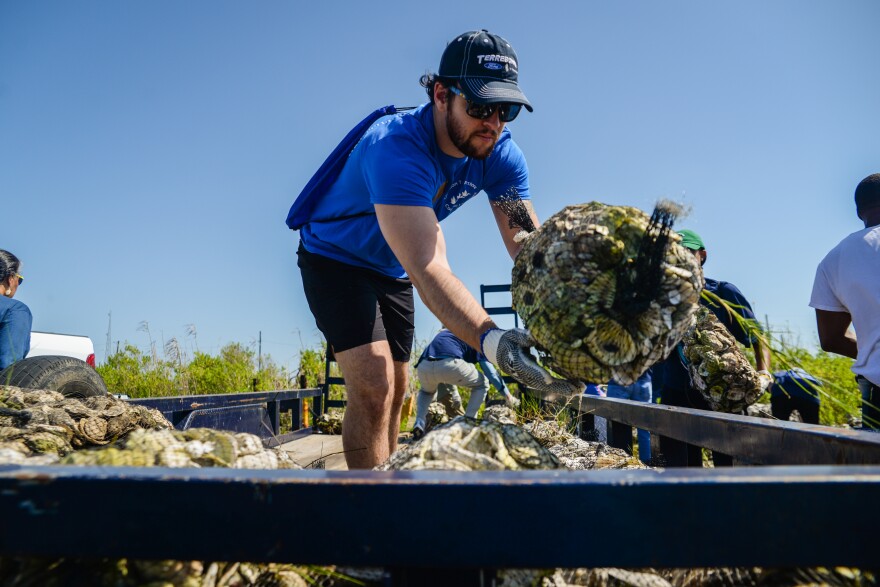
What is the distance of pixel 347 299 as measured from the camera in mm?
3174

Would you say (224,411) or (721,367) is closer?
(721,367)

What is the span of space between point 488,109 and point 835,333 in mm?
2791

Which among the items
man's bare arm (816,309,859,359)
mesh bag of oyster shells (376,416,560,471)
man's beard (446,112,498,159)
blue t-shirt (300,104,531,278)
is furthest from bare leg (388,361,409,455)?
man's bare arm (816,309,859,359)

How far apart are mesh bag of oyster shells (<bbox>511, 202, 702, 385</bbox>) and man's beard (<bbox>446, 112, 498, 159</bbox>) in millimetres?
945

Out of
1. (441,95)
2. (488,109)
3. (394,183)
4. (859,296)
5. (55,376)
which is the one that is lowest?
(55,376)

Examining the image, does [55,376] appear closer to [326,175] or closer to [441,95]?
[326,175]

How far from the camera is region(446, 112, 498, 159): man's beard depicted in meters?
2.72

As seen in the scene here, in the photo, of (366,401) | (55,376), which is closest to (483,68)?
(366,401)

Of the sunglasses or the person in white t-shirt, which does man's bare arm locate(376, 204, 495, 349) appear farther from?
the person in white t-shirt

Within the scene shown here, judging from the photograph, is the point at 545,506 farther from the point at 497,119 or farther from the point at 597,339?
the point at 497,119

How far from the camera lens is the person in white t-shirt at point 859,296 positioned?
335cm

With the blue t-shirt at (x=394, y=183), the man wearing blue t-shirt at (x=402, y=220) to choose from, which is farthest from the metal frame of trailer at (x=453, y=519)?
the blue t-shirt at (x=394, y=183)

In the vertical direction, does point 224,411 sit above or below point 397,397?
below

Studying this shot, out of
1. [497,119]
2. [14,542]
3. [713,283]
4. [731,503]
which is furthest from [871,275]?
[14,542]
